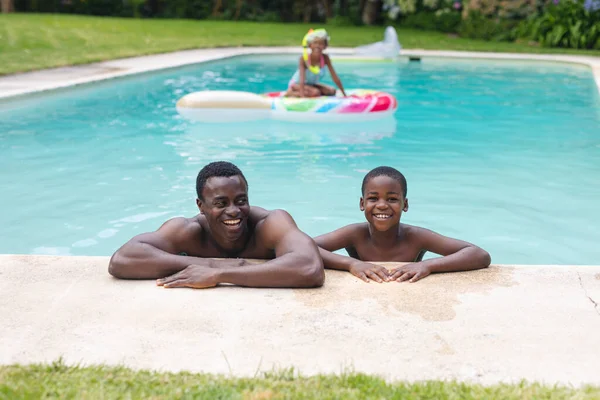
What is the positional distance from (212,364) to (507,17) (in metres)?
26.0

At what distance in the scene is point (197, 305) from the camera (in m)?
3.62

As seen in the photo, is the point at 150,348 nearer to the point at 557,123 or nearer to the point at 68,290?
the point at 68,290

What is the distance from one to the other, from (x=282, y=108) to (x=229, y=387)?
345 inches

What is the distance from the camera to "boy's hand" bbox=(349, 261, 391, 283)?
4.00m

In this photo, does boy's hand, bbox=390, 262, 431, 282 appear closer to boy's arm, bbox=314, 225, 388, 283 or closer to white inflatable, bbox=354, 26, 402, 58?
boy's arm, bbox=314, 225, 388, 283

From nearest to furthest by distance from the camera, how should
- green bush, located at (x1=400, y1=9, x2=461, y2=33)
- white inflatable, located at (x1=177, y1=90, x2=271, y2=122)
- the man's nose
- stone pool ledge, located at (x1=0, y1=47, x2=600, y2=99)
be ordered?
the man's nose → white inflatable, located at (x1=177, y1=90, x2=271, y2=122) → stone pool ledge, located at (x1=0, y1=47, x2=600, y2=99) → green bush, located at (x1=400, y1=9, x2=461, y2=33)

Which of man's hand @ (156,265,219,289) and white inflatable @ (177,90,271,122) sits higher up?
man's hand @ (156,265,219,289)

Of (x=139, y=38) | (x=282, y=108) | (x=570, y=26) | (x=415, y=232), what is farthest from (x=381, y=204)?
(x=570, y=26)

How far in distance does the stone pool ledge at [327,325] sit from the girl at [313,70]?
25.9 ft

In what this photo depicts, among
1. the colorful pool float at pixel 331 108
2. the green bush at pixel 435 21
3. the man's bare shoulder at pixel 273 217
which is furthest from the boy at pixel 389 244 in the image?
the green bush at pixel 435 21

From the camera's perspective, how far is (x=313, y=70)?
12062 millimetres

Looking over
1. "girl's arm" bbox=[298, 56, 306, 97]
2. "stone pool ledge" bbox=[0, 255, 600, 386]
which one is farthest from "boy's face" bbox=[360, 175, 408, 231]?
"girl's arm" bbox=[298, 56, 306, 97]

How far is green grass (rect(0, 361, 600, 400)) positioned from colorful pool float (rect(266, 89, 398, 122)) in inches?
334

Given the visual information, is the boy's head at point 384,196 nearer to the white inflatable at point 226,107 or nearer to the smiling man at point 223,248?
the smiling man at point 223,248
